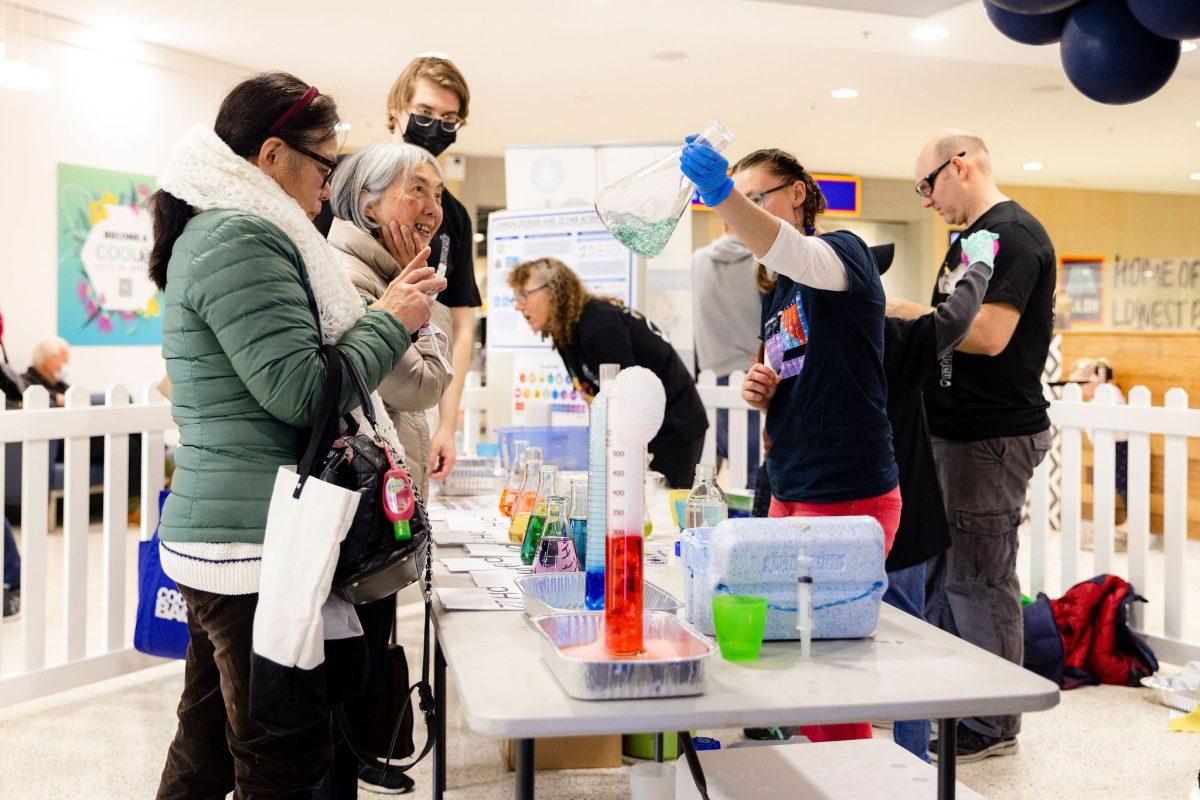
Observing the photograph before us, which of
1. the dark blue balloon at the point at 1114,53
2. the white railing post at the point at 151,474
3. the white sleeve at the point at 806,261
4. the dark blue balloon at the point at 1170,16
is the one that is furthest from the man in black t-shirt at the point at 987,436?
the white railing post at the point at 151,474

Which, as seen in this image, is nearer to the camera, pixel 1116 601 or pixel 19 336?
pixel 1116 601

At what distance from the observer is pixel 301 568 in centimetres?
142

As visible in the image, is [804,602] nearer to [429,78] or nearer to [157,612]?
[429,78]

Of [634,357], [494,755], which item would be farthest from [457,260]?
[494,755]

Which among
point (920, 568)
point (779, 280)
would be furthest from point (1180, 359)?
point (779, 280)

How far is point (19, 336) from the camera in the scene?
6520mm

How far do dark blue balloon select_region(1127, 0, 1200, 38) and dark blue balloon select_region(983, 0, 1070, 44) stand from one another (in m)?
0.25

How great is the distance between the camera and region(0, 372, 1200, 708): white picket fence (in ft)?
10.7

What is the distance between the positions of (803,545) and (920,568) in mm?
1268

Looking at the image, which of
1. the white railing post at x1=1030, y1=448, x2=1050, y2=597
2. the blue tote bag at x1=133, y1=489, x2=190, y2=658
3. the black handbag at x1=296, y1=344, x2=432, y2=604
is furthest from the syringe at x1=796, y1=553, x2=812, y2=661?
the white railing post at x1=1030, y1=448, x2=1050, y2=597

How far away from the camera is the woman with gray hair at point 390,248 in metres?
1.97

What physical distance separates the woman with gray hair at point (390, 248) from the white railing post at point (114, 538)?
174 centimetres

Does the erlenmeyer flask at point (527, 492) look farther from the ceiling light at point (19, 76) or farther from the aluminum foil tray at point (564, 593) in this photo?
the ceiling light at point (19, 76)

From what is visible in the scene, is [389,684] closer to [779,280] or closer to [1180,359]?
[779,280]
